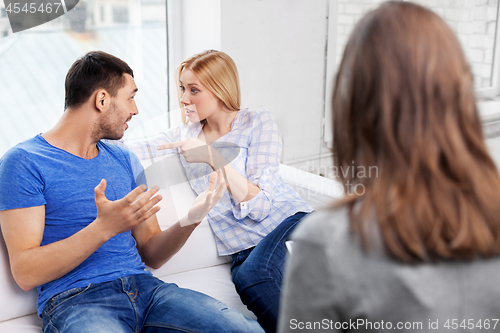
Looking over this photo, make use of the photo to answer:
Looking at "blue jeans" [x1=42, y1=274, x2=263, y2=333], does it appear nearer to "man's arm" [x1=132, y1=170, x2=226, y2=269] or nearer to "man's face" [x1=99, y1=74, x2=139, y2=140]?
"man's arm" [x1=132, y1=170, x2=226, y2=269]

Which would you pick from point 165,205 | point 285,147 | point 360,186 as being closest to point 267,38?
point 285,147

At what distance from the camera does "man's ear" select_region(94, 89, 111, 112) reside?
4.37 feet

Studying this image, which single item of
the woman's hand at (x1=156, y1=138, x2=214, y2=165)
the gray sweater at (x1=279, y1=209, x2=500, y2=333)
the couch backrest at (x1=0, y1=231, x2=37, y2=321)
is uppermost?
the gray sweater at (x1=279, y1=209, x2=500, y2=333)

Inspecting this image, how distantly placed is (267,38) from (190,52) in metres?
0.45

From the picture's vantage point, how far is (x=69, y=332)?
107cm

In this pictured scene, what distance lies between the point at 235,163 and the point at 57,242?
2.42 ft

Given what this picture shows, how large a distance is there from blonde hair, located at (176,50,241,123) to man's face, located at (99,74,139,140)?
41 centimetres

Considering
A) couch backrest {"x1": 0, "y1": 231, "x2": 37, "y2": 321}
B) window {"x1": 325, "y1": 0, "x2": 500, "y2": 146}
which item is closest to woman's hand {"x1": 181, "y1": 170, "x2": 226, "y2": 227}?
couch backrest {"x1": 0, "y1": 231, "x2": 37, "y2": 321}

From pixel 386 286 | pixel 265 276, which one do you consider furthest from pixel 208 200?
pixel 386 286

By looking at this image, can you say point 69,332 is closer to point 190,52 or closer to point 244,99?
point 244,99

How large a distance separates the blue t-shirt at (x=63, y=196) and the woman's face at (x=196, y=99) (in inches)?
20.4

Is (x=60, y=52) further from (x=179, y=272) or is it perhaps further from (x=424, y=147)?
(x=424, y=147)

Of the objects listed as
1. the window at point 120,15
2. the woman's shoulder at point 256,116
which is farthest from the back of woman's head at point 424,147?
the window at point 120,15

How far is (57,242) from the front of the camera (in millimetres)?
1149
